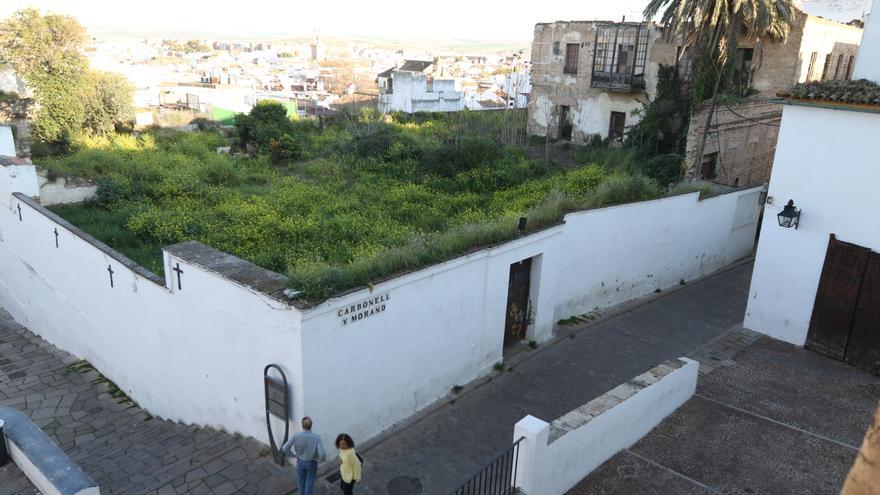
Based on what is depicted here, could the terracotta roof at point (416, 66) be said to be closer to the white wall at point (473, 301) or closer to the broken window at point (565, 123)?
the broken window at point (565, 123)

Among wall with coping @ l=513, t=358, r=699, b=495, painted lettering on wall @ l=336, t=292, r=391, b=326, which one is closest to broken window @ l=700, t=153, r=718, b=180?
wall with coping @ l=513, t=358, r=699, b=495

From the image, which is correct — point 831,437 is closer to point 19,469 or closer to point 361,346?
point 361,346

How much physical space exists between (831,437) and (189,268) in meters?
9.20

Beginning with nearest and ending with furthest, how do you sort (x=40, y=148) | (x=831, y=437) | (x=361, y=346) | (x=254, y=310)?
(x=254, y=310)
(x=361, y=346)
(x=831, y=437)
(x=40, y=148)

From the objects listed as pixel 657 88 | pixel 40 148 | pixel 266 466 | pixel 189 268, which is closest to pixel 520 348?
pixel 266 466

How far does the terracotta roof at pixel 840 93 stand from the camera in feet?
32.6

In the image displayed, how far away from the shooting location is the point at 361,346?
307 inches

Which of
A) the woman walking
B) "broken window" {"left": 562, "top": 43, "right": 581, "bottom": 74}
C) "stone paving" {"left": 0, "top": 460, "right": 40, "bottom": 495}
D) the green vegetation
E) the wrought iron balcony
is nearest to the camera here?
"stone paving" {"left": 0, "top": 460, "right": 40, "bottom": 495}

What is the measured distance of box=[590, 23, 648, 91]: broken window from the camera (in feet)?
83.3

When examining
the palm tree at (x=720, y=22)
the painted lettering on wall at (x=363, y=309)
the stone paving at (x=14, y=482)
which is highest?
the palm tree at (x=720, y=22)

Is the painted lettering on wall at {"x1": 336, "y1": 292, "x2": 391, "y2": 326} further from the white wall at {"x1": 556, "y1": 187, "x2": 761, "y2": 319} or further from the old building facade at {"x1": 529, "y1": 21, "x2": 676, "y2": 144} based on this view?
the old building facade at {"x1": 529, "y1": 21, "x2": 676, "y2": 144}

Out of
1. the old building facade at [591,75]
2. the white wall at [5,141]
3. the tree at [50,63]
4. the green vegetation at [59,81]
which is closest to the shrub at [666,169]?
the old building facade at [591,75]

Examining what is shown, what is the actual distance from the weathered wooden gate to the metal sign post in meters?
9.71

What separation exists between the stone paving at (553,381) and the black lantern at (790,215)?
239cm
